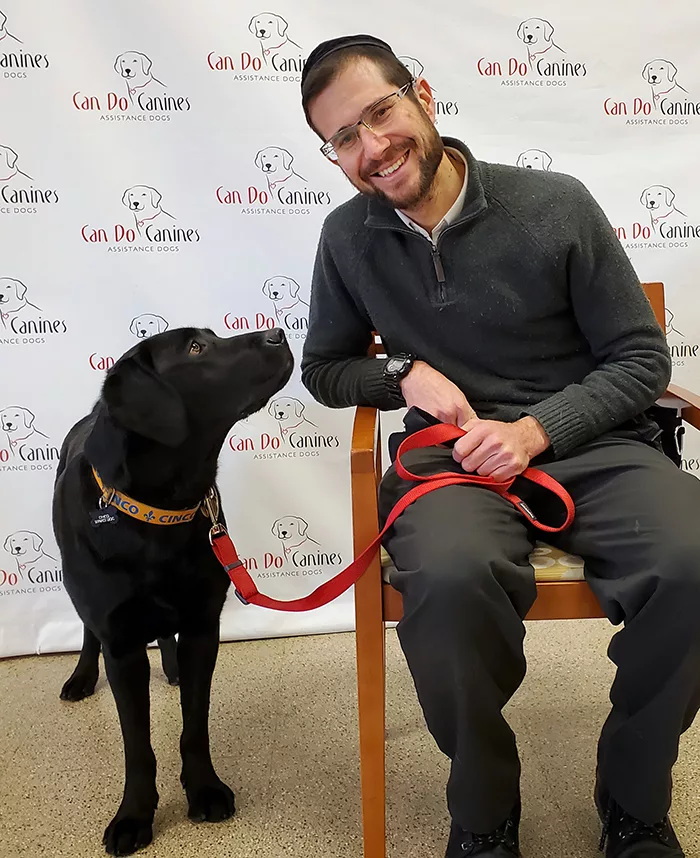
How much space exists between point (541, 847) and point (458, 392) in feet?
2.23

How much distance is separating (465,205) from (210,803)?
102 cm

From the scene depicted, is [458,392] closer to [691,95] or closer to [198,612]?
[198,612]

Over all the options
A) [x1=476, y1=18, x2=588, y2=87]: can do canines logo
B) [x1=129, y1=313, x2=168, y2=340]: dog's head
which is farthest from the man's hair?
[x1=129, y1=313, x2=168, y2=340]: dog's head

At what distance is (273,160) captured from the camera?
162 centimetres

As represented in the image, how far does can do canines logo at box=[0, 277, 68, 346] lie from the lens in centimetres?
163

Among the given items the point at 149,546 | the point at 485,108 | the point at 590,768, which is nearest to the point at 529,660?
the point at 590,768

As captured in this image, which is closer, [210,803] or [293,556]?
[210,803]

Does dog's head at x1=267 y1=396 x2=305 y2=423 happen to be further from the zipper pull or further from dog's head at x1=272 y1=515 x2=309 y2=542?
the zipper pull

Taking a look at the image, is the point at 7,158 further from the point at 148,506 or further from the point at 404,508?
the point at 404,508

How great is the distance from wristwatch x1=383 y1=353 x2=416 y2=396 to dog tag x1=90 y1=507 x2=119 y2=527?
1.50 feet

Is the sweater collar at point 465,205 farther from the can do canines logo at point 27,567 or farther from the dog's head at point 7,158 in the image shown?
the can do canines logo at point 27,567

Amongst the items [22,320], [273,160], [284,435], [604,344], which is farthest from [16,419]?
[604,344]

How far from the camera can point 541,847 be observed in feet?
3.61

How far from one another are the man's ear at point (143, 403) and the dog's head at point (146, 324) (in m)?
0.67
